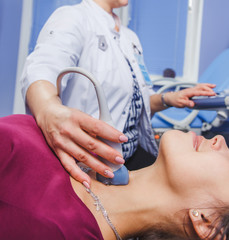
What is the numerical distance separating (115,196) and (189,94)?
77cm

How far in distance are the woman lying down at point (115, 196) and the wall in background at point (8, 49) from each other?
3.30 feet

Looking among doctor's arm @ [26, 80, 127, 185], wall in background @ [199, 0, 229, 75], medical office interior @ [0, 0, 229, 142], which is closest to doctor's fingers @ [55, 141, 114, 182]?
doctor's arm @ [26, 80, 127, 185]

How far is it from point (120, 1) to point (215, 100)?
0.71m

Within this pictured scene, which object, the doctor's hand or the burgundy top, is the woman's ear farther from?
the doctor's hand

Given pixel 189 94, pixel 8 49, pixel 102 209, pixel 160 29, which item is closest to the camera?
pixel 102 209

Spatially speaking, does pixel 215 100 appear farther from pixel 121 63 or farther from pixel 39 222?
pixel 39 222

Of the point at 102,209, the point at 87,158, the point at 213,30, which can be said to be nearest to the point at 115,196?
the point at 102,209

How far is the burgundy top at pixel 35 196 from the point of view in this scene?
20.3 inches

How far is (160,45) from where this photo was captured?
263cm

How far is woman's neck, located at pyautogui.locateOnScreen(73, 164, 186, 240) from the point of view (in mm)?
678

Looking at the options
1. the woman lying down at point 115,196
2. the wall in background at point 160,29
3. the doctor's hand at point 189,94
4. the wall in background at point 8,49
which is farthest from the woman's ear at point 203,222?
the wall in background at point 160,29

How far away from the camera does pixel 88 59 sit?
41.6 inches

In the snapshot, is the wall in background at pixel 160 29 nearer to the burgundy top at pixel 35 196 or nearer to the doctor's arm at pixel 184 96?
the doctor's arm at pixel 184 96

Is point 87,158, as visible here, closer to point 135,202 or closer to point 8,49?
point 135,202
